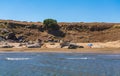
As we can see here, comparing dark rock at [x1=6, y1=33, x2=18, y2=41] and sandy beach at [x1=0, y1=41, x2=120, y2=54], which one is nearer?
sandy beach at [x1=0, y1=41, x2=120, y2=54]

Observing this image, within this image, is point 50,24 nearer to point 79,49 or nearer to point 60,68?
point 79,49

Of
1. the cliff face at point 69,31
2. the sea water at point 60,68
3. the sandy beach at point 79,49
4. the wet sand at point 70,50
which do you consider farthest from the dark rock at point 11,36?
the sea water at point 60,68

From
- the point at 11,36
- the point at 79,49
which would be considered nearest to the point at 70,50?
the point at 79,49

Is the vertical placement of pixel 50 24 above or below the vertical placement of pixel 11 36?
above

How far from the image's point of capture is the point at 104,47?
214 ft

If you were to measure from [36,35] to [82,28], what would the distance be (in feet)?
40.7

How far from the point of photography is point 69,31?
83500 millimetres

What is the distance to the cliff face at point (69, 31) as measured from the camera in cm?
7681

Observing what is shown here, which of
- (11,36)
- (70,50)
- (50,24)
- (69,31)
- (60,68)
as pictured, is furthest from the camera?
(69,31)

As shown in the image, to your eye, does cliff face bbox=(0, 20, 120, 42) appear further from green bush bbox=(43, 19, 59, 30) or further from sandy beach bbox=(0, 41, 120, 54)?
sandy beach bbox=(0, 41, 120, 54)

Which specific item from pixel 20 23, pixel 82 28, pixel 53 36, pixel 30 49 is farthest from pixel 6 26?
pixel 30 49

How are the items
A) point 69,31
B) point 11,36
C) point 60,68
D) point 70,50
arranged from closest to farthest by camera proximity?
point 60,68
point 70,50
point 11,36
point 69,31

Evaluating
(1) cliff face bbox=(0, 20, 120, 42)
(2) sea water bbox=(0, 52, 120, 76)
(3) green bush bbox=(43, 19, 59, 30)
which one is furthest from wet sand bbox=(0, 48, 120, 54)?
(3) green bush bbox=(43, 19, 59, 30)

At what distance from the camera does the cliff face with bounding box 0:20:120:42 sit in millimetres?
76812
